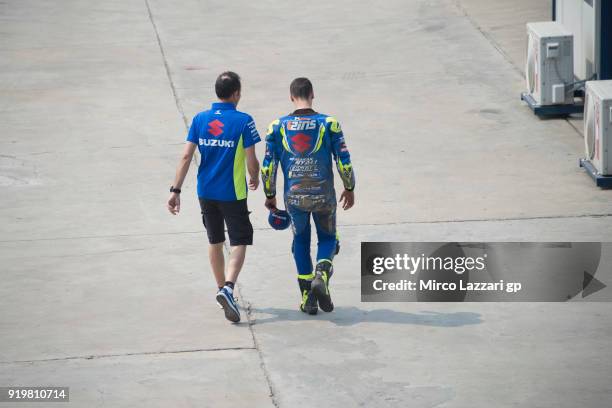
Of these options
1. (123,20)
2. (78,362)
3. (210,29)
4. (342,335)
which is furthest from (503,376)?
(123,20)

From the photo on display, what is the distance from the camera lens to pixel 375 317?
8617 millimetres

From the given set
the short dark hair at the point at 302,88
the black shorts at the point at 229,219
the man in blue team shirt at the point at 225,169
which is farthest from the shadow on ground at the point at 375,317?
the short dark hair at the point at 302,88

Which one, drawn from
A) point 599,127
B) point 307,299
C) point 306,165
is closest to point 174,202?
point 306,165

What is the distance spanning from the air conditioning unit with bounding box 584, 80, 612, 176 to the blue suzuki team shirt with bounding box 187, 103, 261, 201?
4.30 meters

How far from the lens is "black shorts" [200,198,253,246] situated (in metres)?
8.64

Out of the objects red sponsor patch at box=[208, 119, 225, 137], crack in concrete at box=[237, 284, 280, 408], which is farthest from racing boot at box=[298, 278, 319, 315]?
red sponsor patch at box=[208, 119, 225, 137]

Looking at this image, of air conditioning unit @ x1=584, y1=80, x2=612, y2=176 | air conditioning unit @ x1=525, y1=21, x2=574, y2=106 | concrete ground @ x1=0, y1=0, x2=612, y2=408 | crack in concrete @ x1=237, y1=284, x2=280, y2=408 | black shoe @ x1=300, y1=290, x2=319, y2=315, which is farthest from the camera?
air conditioning unit @ x1=525, y1=21, x2=574, y2=106

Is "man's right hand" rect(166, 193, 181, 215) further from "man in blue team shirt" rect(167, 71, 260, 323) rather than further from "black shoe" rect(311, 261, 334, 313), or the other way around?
"black shoe" rect(311, 261, 334, 313)

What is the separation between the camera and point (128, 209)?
11391mm

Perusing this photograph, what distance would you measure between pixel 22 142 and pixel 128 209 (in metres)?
2.90

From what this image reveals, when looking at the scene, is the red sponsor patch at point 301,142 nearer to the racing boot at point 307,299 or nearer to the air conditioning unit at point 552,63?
the racing boot at point 307,299

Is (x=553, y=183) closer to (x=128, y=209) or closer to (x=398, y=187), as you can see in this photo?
(x=398, y=187)

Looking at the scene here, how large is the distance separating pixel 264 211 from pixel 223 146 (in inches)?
111

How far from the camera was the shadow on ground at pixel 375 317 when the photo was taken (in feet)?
27.9
